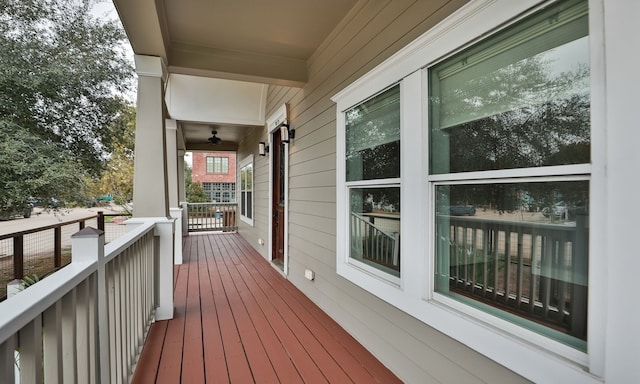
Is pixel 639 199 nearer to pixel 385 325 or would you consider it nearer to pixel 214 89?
pixel 385 325

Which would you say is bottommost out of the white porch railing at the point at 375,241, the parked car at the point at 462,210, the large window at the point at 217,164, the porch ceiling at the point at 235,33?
the white porch railing at the point at 375,241

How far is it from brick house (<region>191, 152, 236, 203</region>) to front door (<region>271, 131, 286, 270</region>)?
56.8 ft

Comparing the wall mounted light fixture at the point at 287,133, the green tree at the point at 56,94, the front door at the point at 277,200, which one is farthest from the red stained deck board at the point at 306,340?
the green tree at the point at 56,94

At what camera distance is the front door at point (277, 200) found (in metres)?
5.05

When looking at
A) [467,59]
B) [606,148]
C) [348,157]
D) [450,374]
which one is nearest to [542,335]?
[450,374]

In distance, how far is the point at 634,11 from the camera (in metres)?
0.91

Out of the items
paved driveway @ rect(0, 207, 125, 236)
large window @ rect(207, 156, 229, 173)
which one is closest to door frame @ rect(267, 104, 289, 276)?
paved driveway @ rect(0, 207, 125, 236)

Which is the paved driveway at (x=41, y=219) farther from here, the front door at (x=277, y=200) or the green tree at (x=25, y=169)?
the front door at (x=277, y=200)

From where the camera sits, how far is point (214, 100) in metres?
5.60

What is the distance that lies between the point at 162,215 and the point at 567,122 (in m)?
3.15

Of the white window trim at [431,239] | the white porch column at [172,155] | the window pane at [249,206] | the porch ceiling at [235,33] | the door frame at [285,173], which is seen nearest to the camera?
the white window trim at [431,239]

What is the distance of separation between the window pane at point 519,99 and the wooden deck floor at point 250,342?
5.21 ft

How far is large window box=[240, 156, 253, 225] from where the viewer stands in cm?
744

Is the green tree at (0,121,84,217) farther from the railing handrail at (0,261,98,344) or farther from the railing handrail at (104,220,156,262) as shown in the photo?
the railing handrail at (0,261,98,344)
